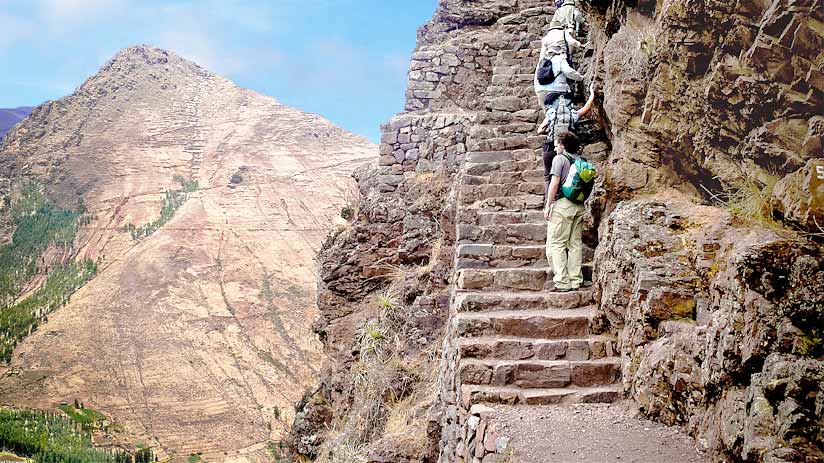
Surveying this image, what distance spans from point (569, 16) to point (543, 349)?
14.0 feet

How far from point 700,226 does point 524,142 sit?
10.8ft

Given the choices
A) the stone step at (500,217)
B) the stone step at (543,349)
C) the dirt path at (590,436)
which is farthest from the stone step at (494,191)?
the dirt path at (590,436)

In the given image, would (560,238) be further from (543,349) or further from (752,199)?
(752,199)

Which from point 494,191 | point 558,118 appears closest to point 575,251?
point 558,118

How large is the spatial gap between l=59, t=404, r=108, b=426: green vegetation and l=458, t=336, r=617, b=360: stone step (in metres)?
8.05

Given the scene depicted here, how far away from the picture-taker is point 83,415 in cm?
Result: 1146

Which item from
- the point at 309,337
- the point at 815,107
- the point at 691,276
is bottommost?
the point at 309,337

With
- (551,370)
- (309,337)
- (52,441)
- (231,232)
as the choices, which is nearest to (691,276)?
(551,370)

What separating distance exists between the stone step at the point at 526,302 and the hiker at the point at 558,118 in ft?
3.45

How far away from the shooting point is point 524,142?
802cm

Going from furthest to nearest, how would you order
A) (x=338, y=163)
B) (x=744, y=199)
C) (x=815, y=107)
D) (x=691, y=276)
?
(x=338, y=163), (x=691, y=276), (x=744, y=199), (x=815, y=107)

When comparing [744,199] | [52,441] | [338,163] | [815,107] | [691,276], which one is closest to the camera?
[815,107]

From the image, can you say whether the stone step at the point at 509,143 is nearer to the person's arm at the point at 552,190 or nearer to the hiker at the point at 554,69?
the hiker at the point at 554,69

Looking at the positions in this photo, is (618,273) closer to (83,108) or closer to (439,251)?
(439,251)
